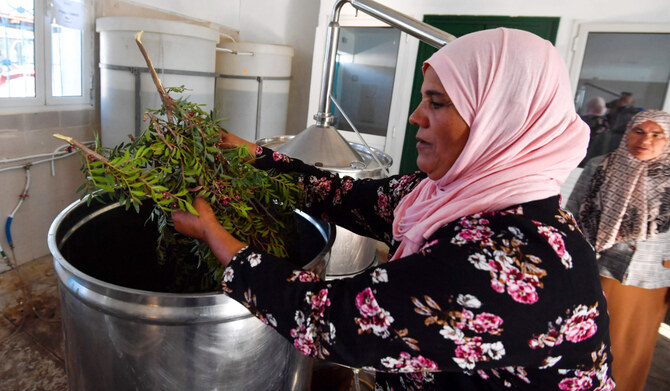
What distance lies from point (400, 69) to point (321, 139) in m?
2.10

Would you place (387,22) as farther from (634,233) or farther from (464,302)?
(634,233)

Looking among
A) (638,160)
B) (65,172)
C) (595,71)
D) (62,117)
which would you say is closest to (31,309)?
(65,172)

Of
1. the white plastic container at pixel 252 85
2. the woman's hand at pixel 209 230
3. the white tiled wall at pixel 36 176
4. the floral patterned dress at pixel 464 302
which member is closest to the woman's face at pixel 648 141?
the floral patterned dress at pixel 464 302

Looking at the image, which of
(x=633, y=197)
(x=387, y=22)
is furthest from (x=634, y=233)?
(x=387, y=22)

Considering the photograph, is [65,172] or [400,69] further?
[400,69]

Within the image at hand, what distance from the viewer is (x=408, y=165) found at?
371cm

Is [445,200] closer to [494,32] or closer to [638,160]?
[494,32]

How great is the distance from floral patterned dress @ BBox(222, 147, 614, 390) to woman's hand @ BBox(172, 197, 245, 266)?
0.03m

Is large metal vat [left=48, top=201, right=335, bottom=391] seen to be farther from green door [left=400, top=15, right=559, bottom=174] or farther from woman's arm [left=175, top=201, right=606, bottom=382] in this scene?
green door [left=400, top=15, right=559, bottom=174]

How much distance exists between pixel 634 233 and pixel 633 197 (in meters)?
0.17

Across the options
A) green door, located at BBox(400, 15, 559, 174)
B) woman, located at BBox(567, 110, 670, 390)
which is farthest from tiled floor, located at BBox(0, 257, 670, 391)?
green door, located at BBox(400, 15, 559, 174)

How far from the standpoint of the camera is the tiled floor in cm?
179

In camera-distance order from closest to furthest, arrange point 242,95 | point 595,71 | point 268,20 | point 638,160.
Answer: point 638,160 < point 595,71 < point 242,95 < point 268,20

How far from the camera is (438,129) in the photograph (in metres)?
0.76
